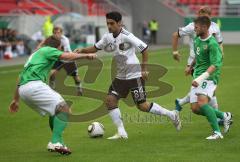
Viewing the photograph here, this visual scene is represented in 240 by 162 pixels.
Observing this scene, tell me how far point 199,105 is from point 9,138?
342cm

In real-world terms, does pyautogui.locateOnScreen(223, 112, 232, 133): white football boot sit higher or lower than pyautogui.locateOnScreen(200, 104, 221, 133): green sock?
Result: lower

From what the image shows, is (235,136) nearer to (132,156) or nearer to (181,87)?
(132,156)

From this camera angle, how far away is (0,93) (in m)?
20.2

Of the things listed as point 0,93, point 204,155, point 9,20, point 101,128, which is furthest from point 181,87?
point 9,20

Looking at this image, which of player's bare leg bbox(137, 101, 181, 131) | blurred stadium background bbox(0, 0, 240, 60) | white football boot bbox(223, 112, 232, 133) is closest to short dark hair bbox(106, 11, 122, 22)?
player's bare leg bbox(137, 101, 181, 131)

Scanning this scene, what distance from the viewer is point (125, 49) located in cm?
1181

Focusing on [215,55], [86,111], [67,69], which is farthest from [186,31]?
[67,69]

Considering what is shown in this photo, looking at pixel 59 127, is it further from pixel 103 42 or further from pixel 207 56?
pixel 207 56

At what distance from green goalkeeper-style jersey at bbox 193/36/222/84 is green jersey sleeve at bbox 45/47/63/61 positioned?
8.43ft

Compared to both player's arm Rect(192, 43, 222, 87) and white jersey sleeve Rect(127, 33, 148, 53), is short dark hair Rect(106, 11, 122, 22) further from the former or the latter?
player's arm Rect(192, 43, 222, 87)

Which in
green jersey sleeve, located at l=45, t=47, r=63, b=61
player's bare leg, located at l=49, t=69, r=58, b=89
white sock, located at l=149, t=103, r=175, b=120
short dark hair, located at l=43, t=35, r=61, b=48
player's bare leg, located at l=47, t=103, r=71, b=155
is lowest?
player's bare leg, located at l=49, t=69, r=58, b=89

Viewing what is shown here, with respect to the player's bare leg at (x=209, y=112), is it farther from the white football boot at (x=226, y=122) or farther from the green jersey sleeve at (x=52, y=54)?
the green jersey sleeve at (x=52, y=54)

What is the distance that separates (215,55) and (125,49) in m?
1.60

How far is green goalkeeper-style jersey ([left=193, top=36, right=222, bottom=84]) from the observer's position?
11.1 meters
